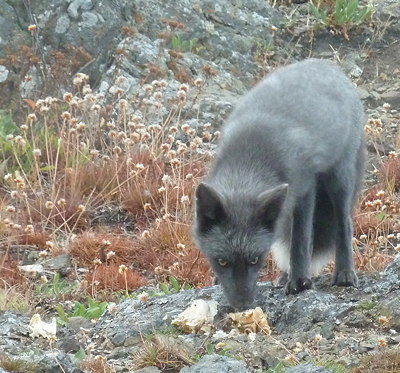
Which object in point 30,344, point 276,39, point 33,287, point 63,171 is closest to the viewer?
point 30,344

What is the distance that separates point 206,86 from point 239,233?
5310mm

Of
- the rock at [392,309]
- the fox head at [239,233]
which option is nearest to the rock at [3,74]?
the fox head at [239,233]

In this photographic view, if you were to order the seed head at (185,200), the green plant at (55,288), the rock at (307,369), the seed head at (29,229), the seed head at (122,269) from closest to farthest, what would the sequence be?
the rock at (307,369) → the seed head at (122,269) → the green plant at (55,288) → the seed head at (185,200) → the seed head at (29,229)

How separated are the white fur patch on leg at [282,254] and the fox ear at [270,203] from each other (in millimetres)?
844

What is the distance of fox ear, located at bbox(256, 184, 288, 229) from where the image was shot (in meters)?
4.94

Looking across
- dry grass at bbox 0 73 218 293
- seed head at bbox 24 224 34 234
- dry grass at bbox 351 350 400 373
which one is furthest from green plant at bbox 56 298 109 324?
dry grass at bbox 351 350 400 373

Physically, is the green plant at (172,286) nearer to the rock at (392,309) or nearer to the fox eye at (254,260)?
the fox eye at (254,260)

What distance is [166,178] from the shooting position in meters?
7.50

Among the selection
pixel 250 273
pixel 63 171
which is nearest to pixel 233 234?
pixel 250 273

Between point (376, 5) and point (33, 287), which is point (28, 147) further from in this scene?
point (376, 5)

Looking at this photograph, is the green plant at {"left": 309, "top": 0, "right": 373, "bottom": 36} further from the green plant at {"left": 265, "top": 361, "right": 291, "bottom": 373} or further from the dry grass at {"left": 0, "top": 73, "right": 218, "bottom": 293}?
the green plant at {"left": 265, "top": 361, "right": 291, "bottom": 373}

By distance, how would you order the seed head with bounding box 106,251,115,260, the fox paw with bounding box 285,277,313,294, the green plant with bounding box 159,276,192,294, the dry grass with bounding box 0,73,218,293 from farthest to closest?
the dry grass with bounding box 0,73,218,293 → the seed head with bounding box 106,251,115,260 → the green plant with bounding box 159,276,192,294 → the fox paw with bounding box 285,277,313,294

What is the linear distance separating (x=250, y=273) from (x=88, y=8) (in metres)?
5.41

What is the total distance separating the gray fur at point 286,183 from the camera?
498 cm
